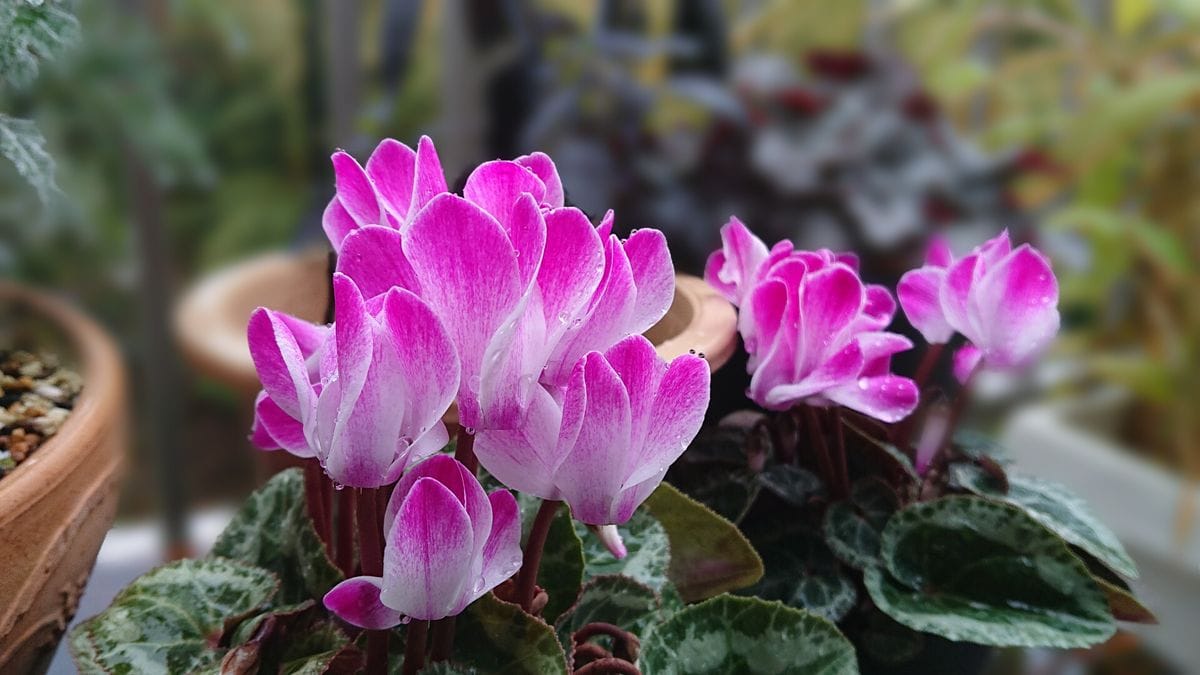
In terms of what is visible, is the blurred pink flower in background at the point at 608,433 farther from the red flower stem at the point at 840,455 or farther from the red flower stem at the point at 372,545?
the red flower stem at the point at 840,455

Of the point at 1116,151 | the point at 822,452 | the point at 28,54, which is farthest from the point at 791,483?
the point at 1116,151

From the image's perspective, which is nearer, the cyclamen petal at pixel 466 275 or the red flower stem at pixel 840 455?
the cyclamen petal at pixel 466 275

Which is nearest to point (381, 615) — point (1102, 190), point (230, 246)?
point (230, 246)

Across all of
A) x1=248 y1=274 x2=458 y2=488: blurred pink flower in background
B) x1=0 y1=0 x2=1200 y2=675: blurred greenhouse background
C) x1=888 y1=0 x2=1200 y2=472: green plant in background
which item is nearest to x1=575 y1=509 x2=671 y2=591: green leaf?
x1=248 y1=274 x2=458 y2=488: blurred pink flower in background

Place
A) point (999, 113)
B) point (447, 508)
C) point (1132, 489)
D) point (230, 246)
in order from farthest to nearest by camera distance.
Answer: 1. point (999, 113)
2. point (1132, 489)
3. point (230, 246)
4. point (447, 508)

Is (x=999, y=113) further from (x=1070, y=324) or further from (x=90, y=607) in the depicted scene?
(x=90, y=607)

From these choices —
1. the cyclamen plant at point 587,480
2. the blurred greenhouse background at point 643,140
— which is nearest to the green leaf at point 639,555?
the cyclamen plant at point 587,480

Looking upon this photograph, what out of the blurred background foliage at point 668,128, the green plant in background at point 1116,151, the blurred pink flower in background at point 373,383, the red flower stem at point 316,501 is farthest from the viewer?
the green plant in background at point 1116,151
